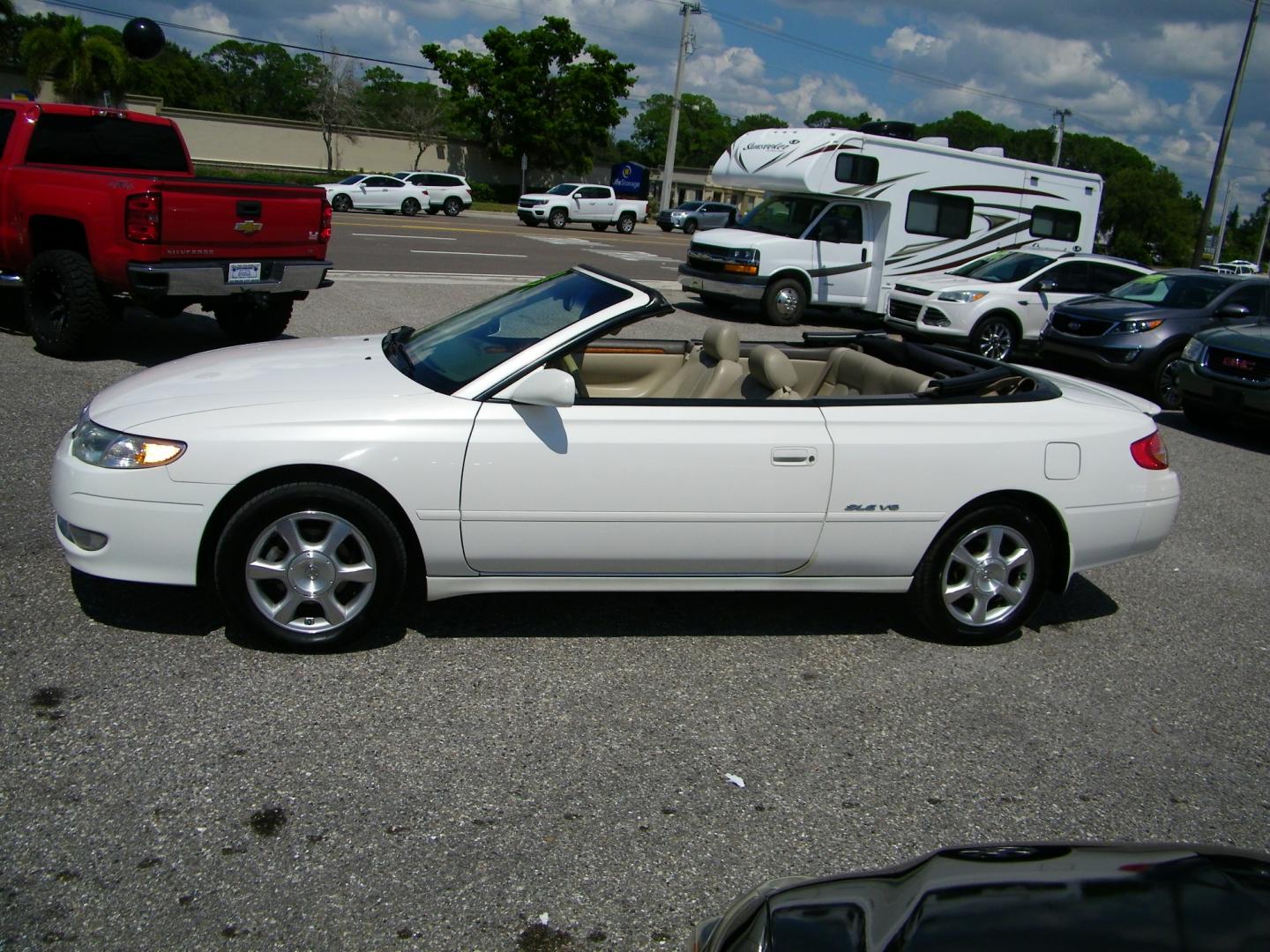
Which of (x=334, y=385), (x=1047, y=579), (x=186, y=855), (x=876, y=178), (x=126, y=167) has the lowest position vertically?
(x=186, y=855)

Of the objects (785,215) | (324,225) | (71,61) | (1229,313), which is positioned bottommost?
(324,225)

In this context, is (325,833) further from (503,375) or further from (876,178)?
(876,178)

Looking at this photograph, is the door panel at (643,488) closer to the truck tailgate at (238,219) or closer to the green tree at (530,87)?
the truck tailgate at (238,219)

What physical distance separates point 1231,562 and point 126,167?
9.49 meters

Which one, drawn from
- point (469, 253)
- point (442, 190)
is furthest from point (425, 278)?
point (442, 190)

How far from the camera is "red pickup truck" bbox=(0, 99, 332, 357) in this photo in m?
8.24

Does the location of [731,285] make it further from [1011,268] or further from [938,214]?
[1011,268]

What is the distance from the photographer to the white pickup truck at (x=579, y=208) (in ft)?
126

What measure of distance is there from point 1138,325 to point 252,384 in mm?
10385

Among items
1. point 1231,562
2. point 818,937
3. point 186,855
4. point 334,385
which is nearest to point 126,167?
point 334,385

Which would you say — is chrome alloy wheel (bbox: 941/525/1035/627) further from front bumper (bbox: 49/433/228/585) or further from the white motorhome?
the white motorhome

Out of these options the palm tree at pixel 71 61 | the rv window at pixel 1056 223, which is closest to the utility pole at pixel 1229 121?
the rv window at pixel 1056 223

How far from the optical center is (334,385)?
4312 mm

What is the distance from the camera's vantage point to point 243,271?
8836 mm
